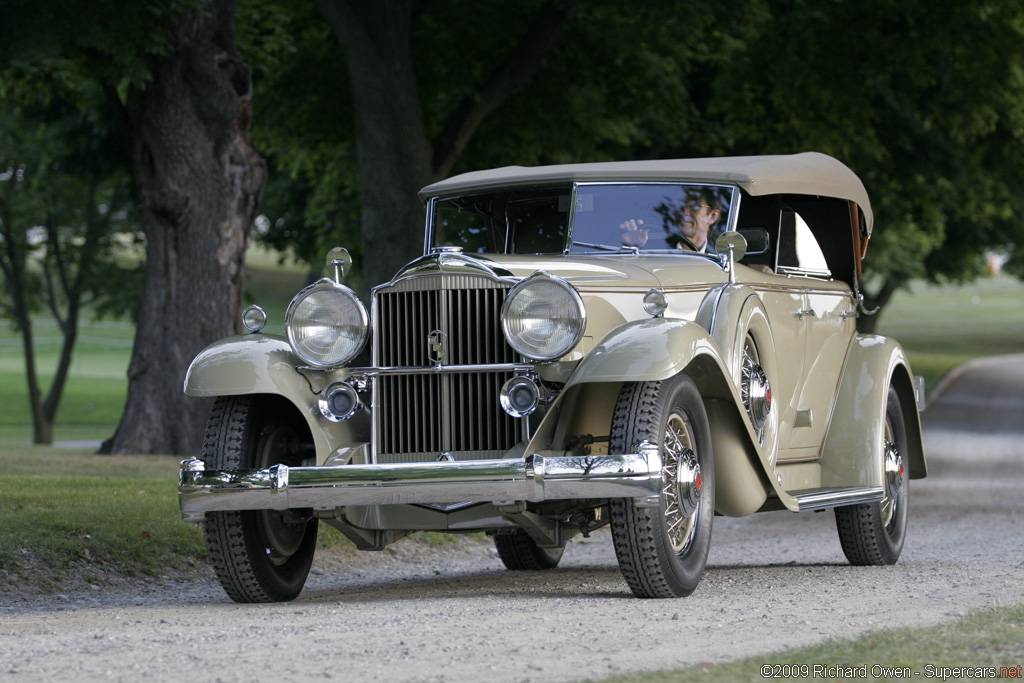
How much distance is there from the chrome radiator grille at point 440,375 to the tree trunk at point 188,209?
26.7 feet

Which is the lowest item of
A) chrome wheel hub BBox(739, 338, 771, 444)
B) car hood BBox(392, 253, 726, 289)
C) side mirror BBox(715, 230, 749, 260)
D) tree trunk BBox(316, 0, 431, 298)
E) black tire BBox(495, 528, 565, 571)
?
black tire BBox(495, 528, 565, 571)

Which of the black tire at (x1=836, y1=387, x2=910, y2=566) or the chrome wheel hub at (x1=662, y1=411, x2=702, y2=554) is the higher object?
the chrome wheel hub at (x1=662, y1=411, x2=702, y2=554)

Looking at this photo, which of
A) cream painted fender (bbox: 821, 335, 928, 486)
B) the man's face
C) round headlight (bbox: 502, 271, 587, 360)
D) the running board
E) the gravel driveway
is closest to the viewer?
the gravel driveway

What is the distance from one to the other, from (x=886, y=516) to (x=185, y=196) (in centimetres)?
827

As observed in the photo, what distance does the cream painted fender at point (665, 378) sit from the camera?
5.76 metres

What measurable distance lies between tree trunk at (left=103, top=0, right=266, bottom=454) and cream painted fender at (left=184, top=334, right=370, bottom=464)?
A: 7.77 metres

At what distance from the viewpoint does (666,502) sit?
5.89 metres

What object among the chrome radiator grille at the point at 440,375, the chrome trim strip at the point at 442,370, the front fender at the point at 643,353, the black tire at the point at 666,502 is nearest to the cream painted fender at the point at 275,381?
the chrome trim strip at the point at 442,370

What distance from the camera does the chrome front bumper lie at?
5609 mm

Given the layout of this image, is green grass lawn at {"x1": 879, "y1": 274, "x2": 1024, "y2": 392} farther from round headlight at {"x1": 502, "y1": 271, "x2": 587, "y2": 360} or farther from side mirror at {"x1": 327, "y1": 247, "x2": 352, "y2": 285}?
round headlight at {"x1": 502, "y1": 271, "x2": 587, "y2": 360}

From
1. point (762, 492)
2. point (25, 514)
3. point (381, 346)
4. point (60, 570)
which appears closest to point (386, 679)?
point (381, 346)

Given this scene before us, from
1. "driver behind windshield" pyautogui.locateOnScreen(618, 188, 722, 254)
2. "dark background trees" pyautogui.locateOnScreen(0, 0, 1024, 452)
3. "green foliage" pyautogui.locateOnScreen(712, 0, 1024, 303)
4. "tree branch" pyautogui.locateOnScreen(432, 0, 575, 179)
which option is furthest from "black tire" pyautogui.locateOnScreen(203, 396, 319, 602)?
"green foliage" pyautogui.locateOnScreen(712, 0, 1024, 303)

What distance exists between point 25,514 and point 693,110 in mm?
15435

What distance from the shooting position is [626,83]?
64.8 ft
